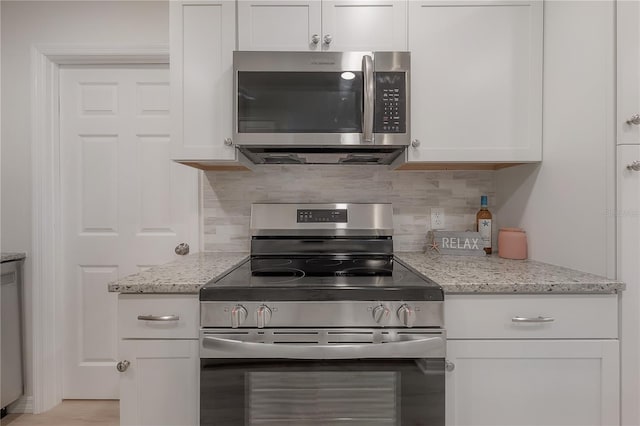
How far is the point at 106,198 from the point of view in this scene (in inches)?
77.7

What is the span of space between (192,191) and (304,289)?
43.8 inches

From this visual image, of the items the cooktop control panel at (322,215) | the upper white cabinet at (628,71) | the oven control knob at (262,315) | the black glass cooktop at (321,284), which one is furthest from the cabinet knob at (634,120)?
the oven control knob at (262,315)

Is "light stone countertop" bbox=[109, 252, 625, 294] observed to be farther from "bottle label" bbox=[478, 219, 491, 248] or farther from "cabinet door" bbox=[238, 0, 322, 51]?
"cabinet door" bbox=[238, 0, 322, 51]

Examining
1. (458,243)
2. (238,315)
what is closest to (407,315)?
(238,315)

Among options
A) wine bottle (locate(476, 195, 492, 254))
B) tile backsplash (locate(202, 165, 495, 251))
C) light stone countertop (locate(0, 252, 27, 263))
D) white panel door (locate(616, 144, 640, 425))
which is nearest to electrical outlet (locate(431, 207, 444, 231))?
tile backsplash (locate(202, 165, 495, 251))

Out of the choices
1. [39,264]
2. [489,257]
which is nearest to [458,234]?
[489,257]

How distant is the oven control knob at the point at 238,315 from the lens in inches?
42.9

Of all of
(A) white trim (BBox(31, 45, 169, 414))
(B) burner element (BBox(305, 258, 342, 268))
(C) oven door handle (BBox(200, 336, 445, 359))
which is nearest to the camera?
(C) oven door handle (BBox(200, 336, 445, 359))

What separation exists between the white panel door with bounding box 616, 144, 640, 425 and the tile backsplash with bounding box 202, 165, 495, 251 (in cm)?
73

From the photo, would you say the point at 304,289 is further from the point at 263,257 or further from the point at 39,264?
the point at 39,264

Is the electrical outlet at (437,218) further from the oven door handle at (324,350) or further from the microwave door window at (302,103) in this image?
the oven door handle at (324,350)

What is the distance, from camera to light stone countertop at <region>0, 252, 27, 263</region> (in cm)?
179

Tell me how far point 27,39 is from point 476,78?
2404mm

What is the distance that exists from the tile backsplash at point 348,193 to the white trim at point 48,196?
882mm
